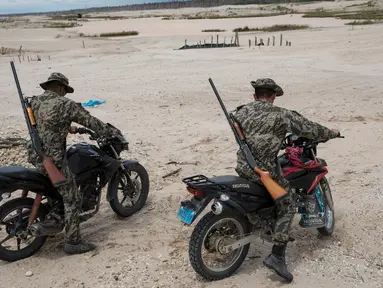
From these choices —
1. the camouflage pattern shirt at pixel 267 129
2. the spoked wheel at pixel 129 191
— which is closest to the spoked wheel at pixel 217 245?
the camouflage pattern shirt at pixel 267 129

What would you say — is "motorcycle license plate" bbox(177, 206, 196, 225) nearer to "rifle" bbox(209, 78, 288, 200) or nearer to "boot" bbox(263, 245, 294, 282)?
"rifle" bbox(209, 78, 288, 200)

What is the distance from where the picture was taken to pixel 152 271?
4.39 metres

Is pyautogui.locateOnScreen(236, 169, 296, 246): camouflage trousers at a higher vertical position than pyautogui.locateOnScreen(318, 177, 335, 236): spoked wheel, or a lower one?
higher

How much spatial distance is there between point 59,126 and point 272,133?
86.1 inches

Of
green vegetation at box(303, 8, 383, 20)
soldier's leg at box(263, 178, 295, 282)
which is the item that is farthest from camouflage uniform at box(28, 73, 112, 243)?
green vegetation at box(303, 8, 383, 20)

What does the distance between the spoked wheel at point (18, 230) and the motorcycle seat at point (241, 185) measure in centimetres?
208

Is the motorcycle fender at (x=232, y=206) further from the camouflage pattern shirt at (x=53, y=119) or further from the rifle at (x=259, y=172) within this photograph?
the camouflage pattern shirt at (x=53, y=119)

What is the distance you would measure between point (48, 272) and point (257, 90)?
2.84 m

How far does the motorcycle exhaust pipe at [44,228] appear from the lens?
4.51 m

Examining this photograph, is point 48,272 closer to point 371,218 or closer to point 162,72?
point 371,218

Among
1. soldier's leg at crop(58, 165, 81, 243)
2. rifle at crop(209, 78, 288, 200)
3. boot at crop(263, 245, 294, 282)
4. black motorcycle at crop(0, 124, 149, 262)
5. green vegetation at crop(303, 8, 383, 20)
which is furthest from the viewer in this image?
green vegetation at crop(303, 8, 383, 20)

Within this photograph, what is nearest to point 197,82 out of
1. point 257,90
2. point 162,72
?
point 162,72

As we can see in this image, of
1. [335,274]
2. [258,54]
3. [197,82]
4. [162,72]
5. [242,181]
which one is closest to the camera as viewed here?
[242,181]

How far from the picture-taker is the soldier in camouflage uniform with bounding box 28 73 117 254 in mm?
4406
